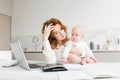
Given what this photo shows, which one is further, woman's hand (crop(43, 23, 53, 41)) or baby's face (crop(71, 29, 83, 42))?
baby's face (crop(71, 29, 83, 42))

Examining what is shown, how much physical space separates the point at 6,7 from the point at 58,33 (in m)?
2.37

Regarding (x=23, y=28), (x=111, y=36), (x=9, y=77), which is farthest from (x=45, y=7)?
(x=9, y=77)

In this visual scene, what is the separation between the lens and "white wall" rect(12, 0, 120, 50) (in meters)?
3.09

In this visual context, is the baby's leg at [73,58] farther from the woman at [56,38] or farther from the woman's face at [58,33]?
the woman's face at [58,33]

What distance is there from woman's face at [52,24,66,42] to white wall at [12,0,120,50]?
1.53 meters

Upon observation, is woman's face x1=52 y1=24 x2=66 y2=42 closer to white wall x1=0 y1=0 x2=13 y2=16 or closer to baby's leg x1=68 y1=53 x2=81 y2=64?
baby's leg x1=68 y1=53 x2=81 y2=64

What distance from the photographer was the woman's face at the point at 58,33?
1644 millimetres

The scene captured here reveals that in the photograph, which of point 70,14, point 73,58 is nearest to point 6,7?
point 70,14

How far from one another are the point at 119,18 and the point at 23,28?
1864 mm

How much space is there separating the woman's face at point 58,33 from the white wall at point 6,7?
7.33 ft

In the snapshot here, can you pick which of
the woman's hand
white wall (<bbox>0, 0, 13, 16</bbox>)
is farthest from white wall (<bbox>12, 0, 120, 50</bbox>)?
the woman's hand

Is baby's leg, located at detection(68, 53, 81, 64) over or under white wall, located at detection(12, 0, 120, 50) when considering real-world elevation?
under

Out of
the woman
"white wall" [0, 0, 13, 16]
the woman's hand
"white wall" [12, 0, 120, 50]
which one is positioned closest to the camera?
the woman's hand

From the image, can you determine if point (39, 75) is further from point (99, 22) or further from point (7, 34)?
point (7, 34)
